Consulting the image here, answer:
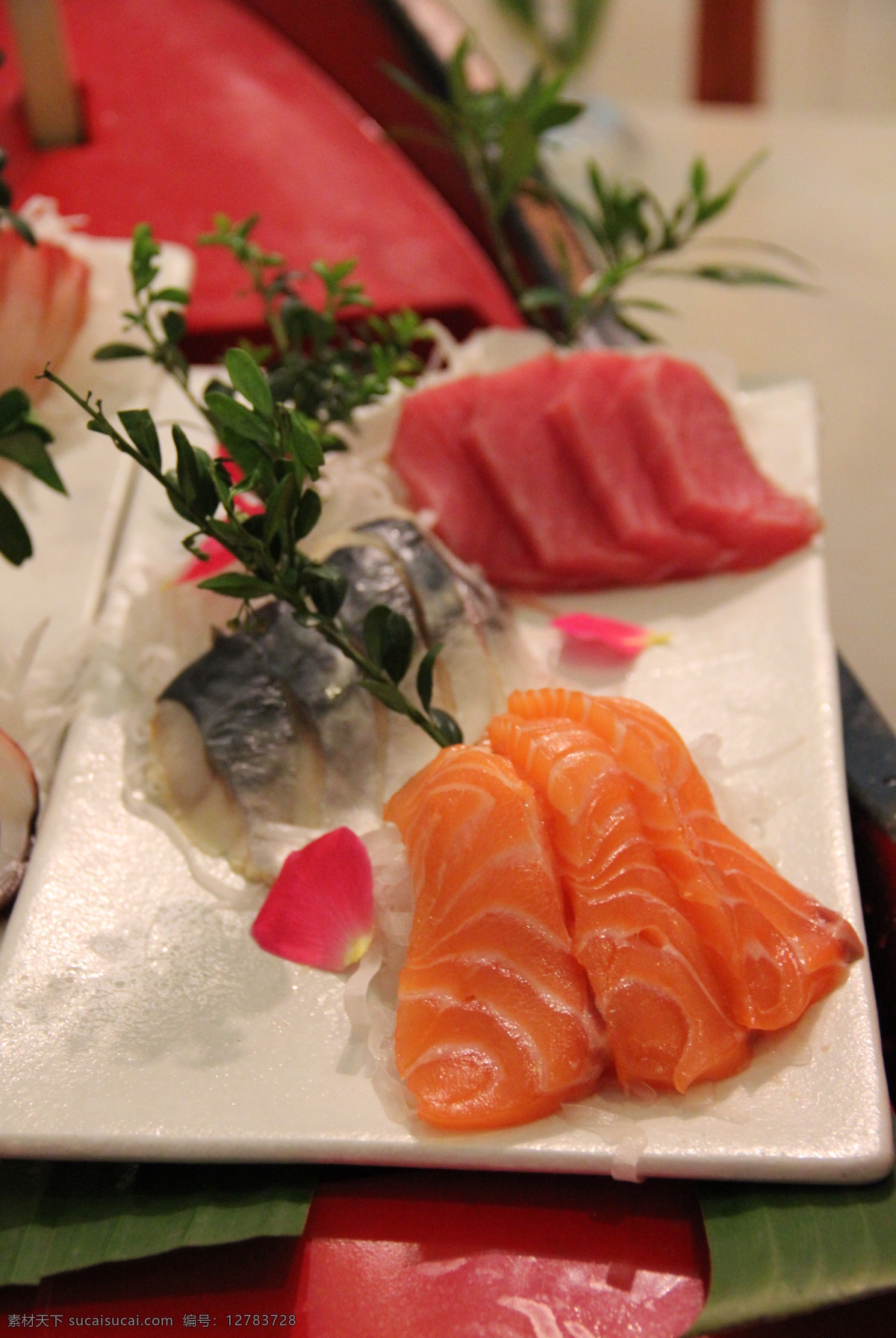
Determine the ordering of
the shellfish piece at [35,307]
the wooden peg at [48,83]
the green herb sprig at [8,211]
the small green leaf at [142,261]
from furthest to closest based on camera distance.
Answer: the wooden peg at [48,83] → the shellfish piece at [35,307] → the green herb sprig at [8,211] → the small green leaf at [142,261]

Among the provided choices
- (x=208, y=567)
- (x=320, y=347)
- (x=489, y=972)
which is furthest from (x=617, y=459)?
(x=489, y=972)

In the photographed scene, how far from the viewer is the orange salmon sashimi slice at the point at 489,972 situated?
114cm

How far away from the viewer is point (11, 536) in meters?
1.41

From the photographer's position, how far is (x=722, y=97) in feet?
15.0

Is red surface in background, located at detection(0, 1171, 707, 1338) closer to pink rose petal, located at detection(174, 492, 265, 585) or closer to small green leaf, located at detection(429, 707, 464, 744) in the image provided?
small green leaf, located at detection(429, 707, 464, 744)

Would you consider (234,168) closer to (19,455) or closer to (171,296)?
(171,296)

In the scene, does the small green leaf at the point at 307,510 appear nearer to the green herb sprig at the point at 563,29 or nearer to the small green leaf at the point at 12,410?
the small green leaf at the point at 12,410

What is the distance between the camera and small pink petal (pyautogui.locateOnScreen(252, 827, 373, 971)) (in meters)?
1.33

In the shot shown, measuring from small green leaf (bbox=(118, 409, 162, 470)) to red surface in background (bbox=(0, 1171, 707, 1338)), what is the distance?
2.53 feet

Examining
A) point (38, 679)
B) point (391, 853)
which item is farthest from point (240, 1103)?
point (38, 679)

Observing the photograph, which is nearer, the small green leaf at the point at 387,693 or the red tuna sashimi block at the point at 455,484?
the small green leaf at the point at 387,693

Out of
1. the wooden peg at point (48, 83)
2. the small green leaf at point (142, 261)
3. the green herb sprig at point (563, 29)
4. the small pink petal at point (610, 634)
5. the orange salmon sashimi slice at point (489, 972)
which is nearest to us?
the orange salmon sashimi slice at point (489, 972)

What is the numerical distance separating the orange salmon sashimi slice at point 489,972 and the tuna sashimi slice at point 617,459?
72 centimetres

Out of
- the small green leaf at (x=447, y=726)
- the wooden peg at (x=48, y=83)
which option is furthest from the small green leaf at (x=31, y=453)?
the wooden peg at (x=48, y=83)
